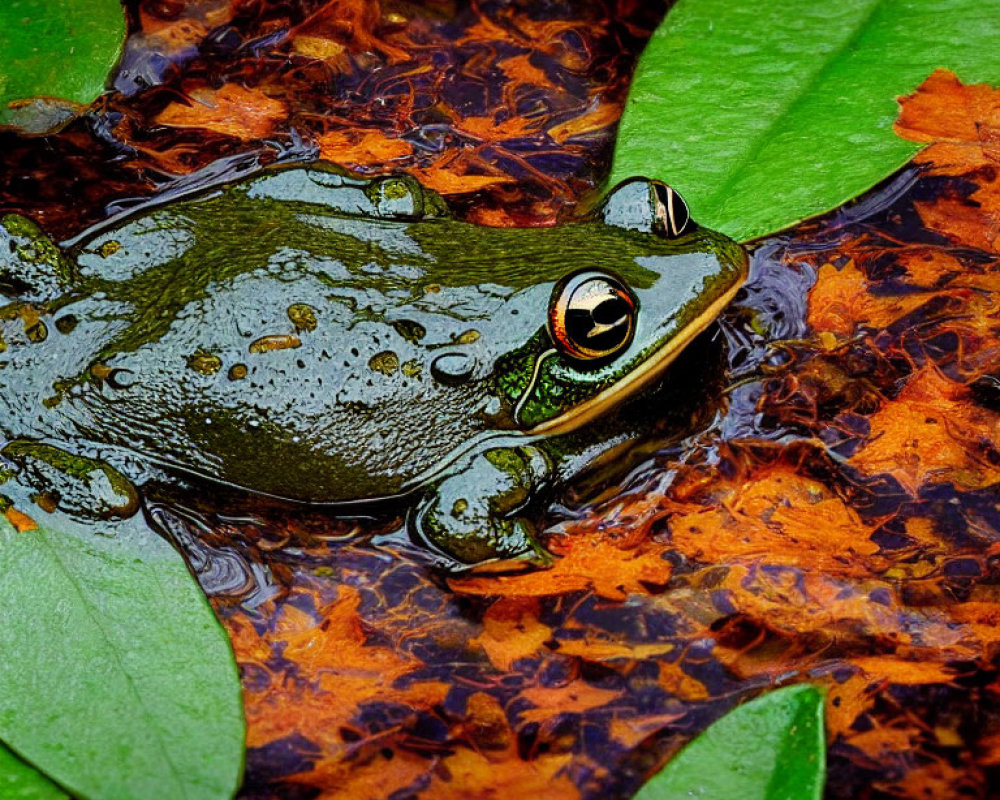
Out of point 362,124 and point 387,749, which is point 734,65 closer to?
point 362,124

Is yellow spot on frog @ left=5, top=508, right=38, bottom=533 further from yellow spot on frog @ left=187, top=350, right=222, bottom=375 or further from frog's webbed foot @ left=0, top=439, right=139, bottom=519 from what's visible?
yellow spot on frog @ left=187, top=350, right=222, bottom=375

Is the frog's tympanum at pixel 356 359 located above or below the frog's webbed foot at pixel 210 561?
above

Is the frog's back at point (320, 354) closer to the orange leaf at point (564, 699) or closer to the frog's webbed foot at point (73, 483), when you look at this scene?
the frog's webbed foot at point (73, 483)

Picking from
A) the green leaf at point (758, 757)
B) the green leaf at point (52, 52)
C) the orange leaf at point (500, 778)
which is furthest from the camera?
the green leaf at point (52, 52)

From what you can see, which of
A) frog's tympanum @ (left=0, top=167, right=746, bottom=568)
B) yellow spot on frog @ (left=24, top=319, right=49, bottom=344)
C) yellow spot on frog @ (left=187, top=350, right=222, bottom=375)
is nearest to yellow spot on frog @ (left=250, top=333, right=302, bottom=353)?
frog's tympanum @ (left=0, top=167, right=746, bottom=568)

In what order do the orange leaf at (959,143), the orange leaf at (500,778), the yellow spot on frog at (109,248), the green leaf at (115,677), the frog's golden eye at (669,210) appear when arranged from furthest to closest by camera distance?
the orange leaf at (959,143), the yellow spot on frog at (109,248), the frog's golden eye at (669,210), the orange leaf at (500,778), the green leaf at (115,677)

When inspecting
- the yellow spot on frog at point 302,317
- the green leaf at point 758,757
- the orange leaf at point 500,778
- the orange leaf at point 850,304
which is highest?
the yellow spot on frog at point 302,317

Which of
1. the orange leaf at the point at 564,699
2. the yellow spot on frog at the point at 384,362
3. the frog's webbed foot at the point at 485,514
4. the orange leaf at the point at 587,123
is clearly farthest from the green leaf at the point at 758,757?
the orange leaf at the point at 587,123
